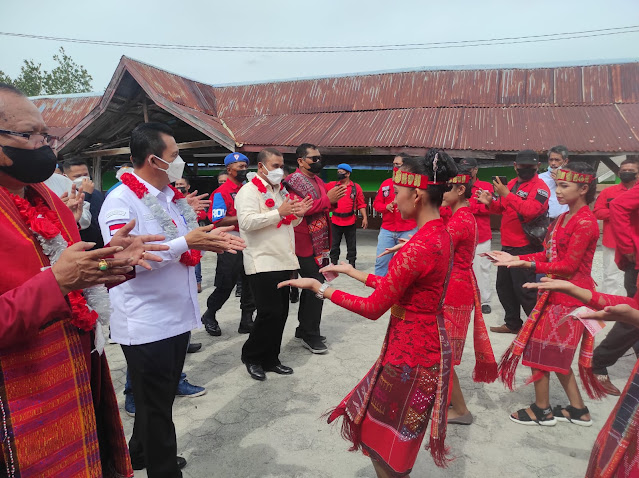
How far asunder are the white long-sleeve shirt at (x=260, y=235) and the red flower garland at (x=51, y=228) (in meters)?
1.97

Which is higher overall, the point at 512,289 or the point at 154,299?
the point at 154,299

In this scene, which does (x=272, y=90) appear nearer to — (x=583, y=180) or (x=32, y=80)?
(x=583, y=180)

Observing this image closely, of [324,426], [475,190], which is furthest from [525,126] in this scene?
[324,426]

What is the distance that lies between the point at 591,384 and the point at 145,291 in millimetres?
2700

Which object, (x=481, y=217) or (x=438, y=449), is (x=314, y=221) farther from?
(x=438, y=449)

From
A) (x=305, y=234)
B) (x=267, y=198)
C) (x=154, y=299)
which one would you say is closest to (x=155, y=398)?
(x=154, y=299)

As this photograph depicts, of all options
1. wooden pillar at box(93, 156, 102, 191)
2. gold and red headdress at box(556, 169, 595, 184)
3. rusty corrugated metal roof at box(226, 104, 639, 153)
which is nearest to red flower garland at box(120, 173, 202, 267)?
gold and red headdress at box(556, 169, 595, 184)

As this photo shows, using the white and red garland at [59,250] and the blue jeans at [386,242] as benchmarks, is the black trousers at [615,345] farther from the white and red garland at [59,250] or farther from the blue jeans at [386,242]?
the white and red garland at [59,250]

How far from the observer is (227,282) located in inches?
191

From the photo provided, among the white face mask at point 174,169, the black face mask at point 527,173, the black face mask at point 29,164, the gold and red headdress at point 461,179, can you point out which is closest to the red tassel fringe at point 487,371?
the gold and red headdress at point 461,179

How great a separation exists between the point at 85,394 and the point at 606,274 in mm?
5925

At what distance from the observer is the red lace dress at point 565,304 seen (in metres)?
2.92

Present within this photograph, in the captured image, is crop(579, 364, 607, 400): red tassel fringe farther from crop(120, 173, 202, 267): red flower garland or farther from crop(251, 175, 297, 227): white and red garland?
crop(120, 173, 202, 267): red flower garland

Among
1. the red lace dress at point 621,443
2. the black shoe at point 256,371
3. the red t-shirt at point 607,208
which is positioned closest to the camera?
the red lace dress at point 621,443
